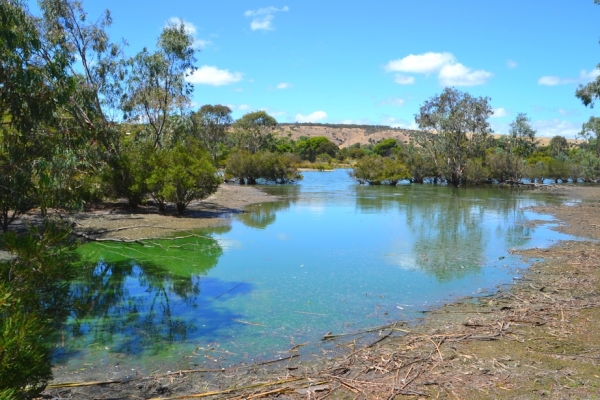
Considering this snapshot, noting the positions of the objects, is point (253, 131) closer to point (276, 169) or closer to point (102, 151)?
point (276, 169)

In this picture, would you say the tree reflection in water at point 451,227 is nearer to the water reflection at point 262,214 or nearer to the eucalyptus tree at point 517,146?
the water reflection at point 262,214

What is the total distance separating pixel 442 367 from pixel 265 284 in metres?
5.86

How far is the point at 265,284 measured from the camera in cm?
1165

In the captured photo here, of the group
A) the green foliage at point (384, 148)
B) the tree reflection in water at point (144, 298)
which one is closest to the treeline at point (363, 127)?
the green foliage at point (384, 148)

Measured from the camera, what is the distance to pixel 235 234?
18.9 metres

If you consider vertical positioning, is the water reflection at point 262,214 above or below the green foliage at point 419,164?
below

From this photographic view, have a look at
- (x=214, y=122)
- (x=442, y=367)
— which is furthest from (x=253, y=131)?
(x=442, y=367)

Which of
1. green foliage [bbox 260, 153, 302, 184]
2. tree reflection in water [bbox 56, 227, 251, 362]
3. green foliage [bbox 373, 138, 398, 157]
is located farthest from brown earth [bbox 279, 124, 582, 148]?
tree reflection in water [bbox 56, 227, 251, 362]

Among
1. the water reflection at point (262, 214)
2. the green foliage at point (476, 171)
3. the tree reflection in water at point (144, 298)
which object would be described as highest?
the green foliage at point (476, 171)

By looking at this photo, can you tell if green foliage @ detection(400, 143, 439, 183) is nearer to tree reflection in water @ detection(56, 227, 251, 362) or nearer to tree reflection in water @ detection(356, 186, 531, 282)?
tree reflection in water @ detection(356, 186, 531, 282)

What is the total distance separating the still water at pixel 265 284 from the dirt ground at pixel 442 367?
644 millimetres

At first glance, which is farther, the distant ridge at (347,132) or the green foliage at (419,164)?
the distant ridge at (347,132)

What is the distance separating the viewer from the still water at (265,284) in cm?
778

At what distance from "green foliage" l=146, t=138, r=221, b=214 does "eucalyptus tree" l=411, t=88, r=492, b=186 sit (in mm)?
32340
